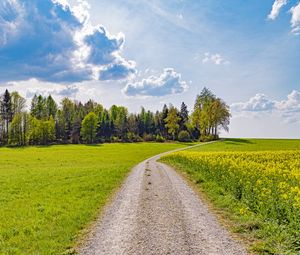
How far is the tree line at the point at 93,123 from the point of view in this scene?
97812mm

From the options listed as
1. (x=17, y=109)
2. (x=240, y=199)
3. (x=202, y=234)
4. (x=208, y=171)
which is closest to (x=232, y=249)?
(x=202, y=234)

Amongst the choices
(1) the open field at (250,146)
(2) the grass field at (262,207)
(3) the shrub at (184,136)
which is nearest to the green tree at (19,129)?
(3) the shrub at (184,136)

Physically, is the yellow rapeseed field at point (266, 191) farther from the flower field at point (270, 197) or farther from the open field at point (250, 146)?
the open field at point (250, 146)

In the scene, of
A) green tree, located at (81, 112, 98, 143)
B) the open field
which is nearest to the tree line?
green tree, located at (81, 112, 98, 143)

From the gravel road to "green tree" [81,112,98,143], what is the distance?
9234cm

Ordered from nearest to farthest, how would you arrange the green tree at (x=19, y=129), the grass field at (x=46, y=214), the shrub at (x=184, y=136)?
the grass field at (x=46, y=214) → the green tree at (x=19, y=129) → the shrub at (x=184, y=136)

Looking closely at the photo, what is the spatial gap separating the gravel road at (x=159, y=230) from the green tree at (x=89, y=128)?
303ft

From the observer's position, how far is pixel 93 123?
347ft

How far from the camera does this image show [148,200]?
46.5 ft

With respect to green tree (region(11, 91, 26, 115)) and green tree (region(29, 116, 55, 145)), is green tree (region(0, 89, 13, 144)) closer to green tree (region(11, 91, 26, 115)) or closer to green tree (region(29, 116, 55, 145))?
green tree (region(11, 91, 26, 115))

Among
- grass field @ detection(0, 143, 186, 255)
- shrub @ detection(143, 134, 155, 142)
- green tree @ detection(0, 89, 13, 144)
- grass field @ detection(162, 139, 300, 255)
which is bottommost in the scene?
grass field @ detection(0, 143, 186, 255)

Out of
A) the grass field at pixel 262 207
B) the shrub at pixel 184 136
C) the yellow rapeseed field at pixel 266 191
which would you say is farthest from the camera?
the shrub at pixel 184 136

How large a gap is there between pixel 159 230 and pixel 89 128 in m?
98.7

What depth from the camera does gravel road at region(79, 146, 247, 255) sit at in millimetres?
7840
